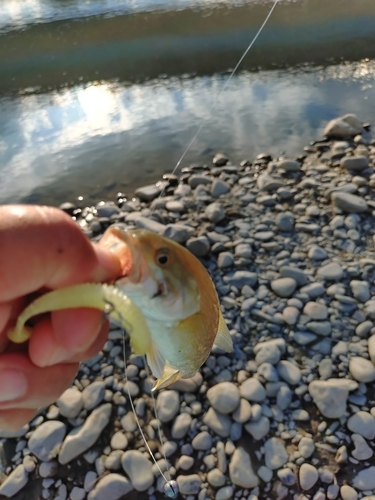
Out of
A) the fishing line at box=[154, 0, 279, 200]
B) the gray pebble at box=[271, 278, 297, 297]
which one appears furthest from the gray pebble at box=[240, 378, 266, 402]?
the fishing line at box=[154, 0, 279, 200]

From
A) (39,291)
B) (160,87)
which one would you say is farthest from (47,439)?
(160,87)

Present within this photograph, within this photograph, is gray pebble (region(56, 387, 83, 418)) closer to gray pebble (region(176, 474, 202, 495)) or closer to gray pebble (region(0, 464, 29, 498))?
gray pebble (region(0, 464, 29, 498))

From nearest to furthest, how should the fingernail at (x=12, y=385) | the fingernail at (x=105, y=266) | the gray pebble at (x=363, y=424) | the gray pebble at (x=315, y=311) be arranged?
the fingernail at (x=105, y=266), the fingernail at (x=12, y=385), the gray pebble at (x=363, y=424), the gray pebble at (x=315, y=311)

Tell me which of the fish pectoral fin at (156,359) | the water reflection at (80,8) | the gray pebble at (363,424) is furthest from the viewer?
the water reflection at (80,8)

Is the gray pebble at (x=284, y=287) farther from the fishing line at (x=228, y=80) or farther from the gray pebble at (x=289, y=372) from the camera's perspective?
the fishing line at (x=228, y=80)

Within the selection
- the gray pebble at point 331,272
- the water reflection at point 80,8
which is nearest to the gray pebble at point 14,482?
the gray pebble at point 331,272

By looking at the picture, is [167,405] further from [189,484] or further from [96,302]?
[96,302]
